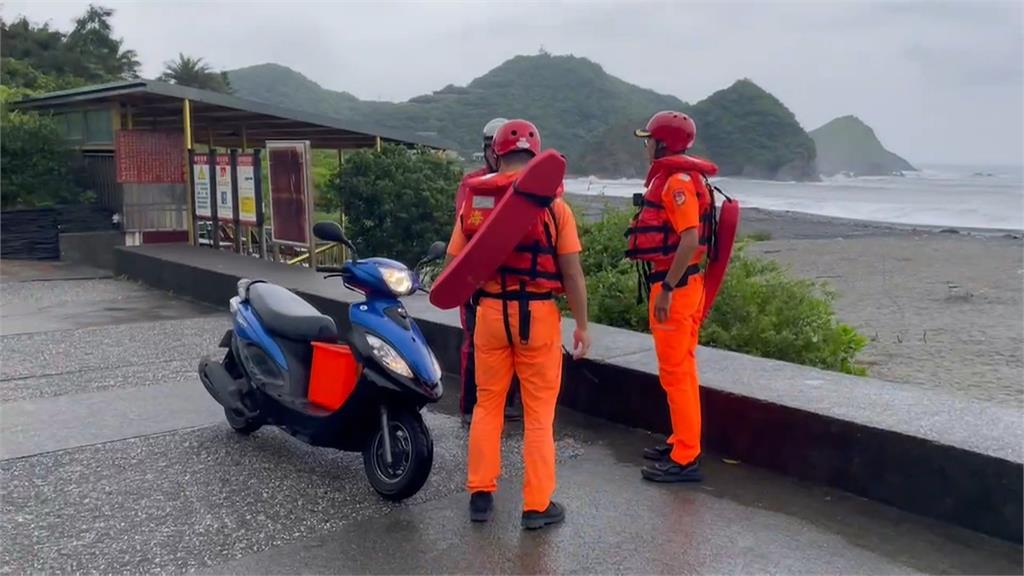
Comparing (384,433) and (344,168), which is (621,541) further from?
(344,168)

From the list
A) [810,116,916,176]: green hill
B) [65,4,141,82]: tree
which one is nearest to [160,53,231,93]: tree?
[65,4,141,82]: tree

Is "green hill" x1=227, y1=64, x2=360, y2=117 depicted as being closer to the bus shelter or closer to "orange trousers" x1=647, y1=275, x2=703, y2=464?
the bus shelter

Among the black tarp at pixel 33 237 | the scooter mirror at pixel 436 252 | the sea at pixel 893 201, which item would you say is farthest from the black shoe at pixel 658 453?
the sea at pixel 893 201

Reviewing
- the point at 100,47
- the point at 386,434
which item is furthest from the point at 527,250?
the point at 100,47

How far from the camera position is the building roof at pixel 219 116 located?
1400 cm

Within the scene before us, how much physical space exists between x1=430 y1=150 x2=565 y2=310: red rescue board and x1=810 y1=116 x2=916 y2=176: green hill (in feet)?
333

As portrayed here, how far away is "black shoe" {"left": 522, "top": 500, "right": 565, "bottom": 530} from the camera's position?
4488 millimetres

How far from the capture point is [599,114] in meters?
75.0

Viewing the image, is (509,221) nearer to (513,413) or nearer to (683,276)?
(683,276)

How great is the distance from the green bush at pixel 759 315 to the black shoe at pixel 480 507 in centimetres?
326

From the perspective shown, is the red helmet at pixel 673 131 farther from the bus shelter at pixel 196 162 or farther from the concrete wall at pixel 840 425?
the bus shelter at pixel 196 162

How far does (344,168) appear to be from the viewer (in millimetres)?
15102

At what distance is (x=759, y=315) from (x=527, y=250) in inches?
145

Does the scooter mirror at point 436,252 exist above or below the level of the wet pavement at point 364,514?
above
